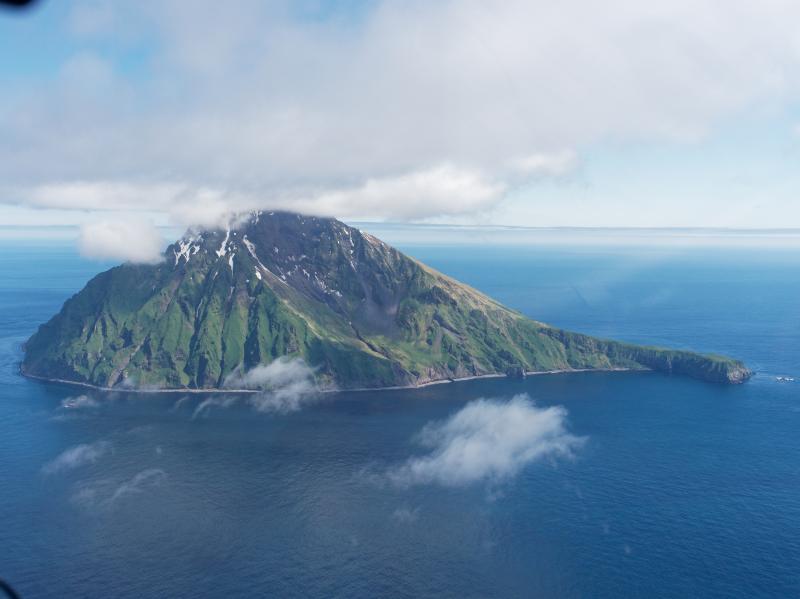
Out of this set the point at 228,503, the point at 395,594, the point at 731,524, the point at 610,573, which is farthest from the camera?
the point at 228,503

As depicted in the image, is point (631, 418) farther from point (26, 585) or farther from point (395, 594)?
point (26, 585)

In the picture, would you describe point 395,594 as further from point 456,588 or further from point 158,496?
point 158,496

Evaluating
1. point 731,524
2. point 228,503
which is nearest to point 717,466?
point 731,524

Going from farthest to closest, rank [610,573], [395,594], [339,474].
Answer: [339,474]
[610,573]
[395,594]

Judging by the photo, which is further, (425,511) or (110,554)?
(425,511)

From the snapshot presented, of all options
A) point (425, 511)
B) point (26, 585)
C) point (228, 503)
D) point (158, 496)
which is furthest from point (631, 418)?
point (26, 585)

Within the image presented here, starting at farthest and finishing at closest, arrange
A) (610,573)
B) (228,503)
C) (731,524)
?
(228,503) → (731,524) → (610,573)

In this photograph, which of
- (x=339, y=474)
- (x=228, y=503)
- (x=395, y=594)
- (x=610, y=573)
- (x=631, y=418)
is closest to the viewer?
(x=395, y=594)

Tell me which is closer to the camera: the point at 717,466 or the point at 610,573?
the point at 610,573
